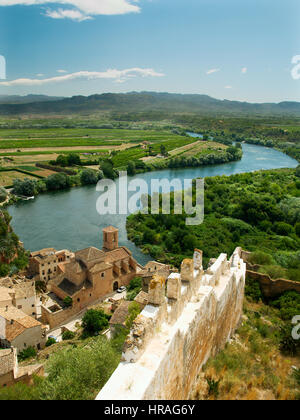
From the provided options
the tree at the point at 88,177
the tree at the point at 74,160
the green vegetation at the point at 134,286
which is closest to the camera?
the green vegetation at the point at 134,286

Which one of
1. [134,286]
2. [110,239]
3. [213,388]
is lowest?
[134,286]

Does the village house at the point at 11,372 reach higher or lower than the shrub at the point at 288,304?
lower

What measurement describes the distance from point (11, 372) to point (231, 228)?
798 inches

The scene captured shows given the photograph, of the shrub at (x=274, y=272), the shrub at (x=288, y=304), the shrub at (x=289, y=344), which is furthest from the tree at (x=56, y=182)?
the shrub at (x=289, y=344)

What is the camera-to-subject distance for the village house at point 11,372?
31.1 feet

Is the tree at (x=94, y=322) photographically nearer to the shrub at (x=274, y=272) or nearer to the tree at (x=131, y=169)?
the shrub at (x=274, y=272)

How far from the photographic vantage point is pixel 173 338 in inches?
164

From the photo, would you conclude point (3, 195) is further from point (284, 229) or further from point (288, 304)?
point (288, 304)

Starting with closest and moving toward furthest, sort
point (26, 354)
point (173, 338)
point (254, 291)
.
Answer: point (173, 338) < point (254, 291) < point (26, 354)

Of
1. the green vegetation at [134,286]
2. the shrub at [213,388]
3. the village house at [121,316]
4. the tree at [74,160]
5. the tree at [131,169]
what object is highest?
the tree at [74,160]

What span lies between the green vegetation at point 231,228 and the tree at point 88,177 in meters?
16.7

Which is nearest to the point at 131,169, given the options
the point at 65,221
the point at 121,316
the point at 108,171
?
the point at 108,171

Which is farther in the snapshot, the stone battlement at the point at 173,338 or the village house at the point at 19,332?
the village house at the point at 19,332

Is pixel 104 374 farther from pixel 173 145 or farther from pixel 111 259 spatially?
pixel 173 145
